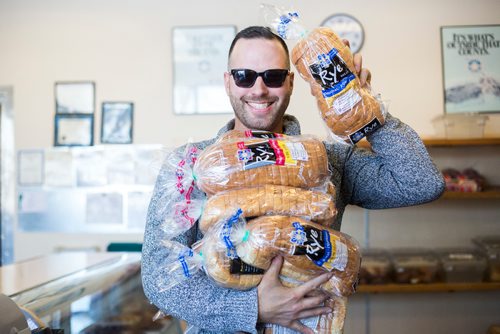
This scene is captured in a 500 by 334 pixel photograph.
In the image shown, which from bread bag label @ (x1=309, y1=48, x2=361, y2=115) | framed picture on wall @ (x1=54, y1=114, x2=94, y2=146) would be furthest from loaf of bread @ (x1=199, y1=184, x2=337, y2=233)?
framed picture on wall @ (x1=54, y1=114, x2=94, y2=146)

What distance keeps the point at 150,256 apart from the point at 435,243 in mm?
2857

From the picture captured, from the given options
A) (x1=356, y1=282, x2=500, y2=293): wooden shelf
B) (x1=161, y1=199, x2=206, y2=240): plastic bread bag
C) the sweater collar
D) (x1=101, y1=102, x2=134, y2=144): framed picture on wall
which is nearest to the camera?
(x1=161, y1=199, x2=206, y2=240): plastic bread bag

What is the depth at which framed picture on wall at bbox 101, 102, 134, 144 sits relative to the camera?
130 inches

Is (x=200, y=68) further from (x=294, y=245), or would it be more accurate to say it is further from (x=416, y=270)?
(x=294, y=245)

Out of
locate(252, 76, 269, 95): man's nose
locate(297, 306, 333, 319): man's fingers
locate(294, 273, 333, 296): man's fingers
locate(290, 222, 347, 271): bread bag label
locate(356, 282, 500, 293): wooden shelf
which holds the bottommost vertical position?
locate(356, 282, 500, 293): wooden shelf

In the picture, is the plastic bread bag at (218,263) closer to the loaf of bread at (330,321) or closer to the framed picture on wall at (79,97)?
the loaf of bread at (330,321)

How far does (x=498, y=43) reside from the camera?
320 cm

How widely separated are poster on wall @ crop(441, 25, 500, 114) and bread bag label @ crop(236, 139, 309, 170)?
9.08ft

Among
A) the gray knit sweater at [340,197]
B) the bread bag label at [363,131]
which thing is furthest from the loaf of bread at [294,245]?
the bread bag label at [363,131]

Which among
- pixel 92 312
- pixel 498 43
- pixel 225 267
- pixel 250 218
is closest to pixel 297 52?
pixel 250 218

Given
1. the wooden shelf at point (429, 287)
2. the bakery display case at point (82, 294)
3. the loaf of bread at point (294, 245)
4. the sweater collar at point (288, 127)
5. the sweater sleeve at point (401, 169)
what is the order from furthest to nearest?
the wooden shelf at point (429, 287) → the bakery display case at point (82, 294) → the sweater collar at point (288, 127) → the sweater sleeve at point (401, 169) → the loaf of bread at point (294, 245)

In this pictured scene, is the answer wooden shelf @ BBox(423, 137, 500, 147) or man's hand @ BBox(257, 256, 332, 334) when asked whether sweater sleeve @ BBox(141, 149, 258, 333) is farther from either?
wooden shelf @ BBox(423, 137, 500, 147)

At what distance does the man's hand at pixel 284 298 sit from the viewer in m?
0.86

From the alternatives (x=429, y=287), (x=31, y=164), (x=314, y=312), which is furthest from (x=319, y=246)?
(x=31, y=164)
